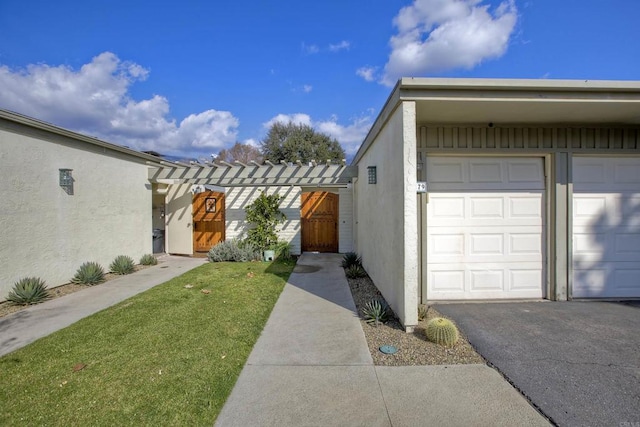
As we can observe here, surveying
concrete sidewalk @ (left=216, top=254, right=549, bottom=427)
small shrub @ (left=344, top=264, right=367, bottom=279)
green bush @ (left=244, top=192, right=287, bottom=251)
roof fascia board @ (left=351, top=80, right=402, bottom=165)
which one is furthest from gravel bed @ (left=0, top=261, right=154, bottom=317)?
roof fascia board @ (left=351, top=80, right=402, bottom=165)

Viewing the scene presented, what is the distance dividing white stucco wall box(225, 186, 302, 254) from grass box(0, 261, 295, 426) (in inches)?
221

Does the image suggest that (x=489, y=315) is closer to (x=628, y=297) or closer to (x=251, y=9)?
(x=628, y=297)

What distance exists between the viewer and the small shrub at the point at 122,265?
788 centimetres

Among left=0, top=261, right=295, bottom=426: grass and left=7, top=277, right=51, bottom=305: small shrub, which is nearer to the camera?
left=0, top=261, right=295, bottom=426: grass

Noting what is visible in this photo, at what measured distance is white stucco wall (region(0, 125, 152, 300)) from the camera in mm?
5469

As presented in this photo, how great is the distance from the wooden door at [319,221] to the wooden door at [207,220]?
3.18 m

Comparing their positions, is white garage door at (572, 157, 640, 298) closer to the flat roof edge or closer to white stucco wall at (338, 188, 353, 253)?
the flat roof edge

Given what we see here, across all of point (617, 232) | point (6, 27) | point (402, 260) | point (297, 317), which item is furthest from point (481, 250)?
point (6, 27)

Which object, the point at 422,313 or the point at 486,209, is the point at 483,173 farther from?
the point at 422,313

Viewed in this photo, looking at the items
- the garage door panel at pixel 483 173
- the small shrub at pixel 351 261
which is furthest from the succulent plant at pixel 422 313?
the small shrub at pixel 351 261

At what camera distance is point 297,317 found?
15.3 ft

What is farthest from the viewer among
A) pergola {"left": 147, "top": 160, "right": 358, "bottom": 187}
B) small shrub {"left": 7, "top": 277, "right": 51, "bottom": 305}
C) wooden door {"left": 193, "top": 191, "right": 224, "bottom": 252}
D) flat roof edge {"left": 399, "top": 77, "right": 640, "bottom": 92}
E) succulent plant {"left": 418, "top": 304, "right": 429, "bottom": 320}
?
wooden door {"left": 193, "top": 191, "right": 224, "bottom": 252}

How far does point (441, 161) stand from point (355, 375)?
3775mm

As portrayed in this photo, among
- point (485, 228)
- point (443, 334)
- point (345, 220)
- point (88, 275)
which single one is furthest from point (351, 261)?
point (88, 275)
